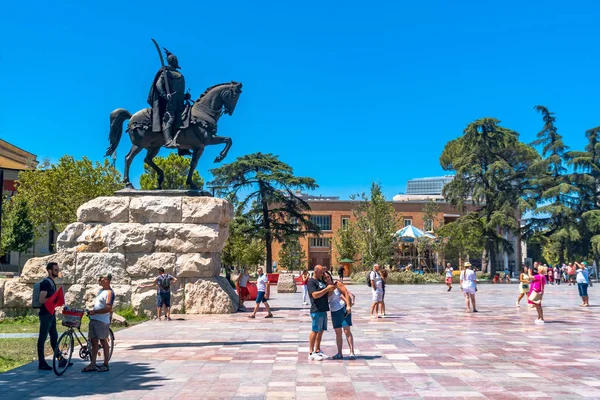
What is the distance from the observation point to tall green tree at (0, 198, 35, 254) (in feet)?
153

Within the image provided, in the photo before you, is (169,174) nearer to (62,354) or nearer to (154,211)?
(154,211)

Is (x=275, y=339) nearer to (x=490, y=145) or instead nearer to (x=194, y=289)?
(x=194, y=289)

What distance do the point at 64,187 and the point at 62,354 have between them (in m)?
33.6

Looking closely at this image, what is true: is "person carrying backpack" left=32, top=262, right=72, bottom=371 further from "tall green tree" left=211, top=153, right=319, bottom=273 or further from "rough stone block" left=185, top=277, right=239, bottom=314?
"tall green tree" left=211, top=153, right=319, bottom=273

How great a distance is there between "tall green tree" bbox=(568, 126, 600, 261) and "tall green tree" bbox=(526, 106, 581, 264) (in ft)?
2.39

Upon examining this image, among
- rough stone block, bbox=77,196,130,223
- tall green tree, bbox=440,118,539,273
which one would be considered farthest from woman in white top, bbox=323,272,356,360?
tall green tree, bbox=440,118,539,273

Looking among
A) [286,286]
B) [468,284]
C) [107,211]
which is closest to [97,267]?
[107,211]

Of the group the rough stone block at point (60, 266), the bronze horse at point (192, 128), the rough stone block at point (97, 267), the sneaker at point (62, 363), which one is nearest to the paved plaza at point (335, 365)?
the sneaker at point (62, 363)

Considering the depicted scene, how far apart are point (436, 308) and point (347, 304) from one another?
12.0 metres

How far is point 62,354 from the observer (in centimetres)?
852

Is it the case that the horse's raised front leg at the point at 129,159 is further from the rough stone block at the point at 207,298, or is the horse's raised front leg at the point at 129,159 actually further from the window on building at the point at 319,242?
the window on building at the point at 319,242

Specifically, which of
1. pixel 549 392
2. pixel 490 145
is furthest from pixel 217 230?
pixel 490 145

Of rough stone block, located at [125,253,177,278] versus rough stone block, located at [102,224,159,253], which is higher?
rough stone block, located at [102,224,159,253]

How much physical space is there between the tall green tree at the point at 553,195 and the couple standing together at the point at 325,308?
44.4 metres
